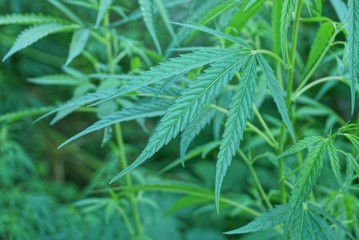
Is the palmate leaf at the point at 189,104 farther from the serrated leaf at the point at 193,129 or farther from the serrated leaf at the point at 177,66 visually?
the serrated leaf at the point at 193,129

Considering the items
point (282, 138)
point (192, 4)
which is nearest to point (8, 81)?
point (192, 4)

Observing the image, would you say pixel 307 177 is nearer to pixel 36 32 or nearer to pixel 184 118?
pixel 184 118

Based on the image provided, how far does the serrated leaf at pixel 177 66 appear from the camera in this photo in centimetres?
65

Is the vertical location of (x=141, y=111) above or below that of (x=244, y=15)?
below

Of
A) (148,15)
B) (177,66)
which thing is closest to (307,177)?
(177,66)

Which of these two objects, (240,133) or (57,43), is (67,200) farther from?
(240,133)

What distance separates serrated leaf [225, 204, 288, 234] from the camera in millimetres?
701

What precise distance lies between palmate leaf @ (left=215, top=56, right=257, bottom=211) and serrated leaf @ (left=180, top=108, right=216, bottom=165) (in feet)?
0.42

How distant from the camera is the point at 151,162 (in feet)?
7.27

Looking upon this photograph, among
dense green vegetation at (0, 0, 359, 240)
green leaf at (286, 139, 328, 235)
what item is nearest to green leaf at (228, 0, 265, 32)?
dense green vegetation at (0, 0, 359, 240)

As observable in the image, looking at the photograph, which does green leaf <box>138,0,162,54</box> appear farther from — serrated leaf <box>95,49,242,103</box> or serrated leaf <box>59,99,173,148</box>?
serrated leaf <box>95,49,242,103</box>

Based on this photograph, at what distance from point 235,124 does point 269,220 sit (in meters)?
0.16

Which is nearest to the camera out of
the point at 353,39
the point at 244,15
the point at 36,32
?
the point at 353,39

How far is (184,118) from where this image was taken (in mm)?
623
